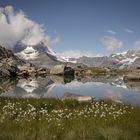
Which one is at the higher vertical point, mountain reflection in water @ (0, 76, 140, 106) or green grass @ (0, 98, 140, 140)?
mountain reflection in water @ (0, 76, 140, 106)

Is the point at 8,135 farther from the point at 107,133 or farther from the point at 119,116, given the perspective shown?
the point at 119,116

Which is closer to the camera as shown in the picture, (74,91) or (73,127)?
(73,127)

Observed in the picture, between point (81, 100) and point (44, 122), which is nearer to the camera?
point (44, 122)

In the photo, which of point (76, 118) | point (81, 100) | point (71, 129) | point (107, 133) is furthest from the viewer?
point (81, 100)

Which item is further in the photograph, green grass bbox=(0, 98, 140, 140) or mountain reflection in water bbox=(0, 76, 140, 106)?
mountain reflection in water bbox=(0, 76, 140, 106)

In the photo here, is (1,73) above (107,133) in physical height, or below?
above

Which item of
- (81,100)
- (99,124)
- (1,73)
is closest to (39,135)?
(99,124)

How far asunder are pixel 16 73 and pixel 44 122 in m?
110

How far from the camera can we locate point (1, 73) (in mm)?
111000

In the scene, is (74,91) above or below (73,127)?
above

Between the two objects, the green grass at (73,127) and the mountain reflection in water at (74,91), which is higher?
the mountain reflection in water at (74,91)

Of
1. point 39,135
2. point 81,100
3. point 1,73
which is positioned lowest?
point 39,135

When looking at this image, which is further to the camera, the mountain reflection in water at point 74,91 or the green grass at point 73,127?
the mountain reflection in water at point 74,91

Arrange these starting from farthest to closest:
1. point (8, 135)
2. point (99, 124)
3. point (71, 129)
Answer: point (99, 124) < point (71, 129) < point (8, 135)
